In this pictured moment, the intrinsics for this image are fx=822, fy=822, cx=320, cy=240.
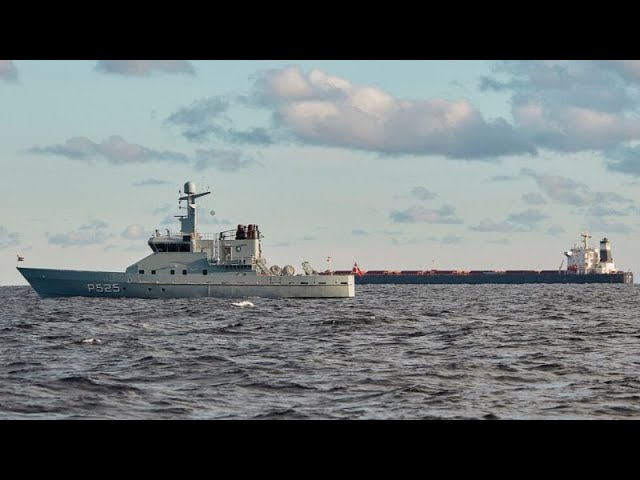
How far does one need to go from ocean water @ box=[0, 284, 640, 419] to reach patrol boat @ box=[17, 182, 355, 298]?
2950cm

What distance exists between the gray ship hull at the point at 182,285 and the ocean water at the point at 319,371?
2936 centimetres

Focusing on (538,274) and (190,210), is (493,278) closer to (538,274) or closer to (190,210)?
(538,274)

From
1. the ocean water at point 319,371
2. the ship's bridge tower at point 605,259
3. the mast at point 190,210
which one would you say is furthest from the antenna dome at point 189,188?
the ship's bridge tower at point 605,259

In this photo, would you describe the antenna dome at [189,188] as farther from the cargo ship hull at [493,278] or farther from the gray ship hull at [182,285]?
the cargo ship hull at [493,278]

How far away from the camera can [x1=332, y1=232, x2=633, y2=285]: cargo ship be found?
Result: 165m

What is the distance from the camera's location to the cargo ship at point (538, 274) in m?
165

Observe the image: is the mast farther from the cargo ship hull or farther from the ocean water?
the cargo ship hull

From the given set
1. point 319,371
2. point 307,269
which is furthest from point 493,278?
point 319,371

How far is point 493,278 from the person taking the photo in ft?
534

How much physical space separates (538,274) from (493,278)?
10394 millimetres
